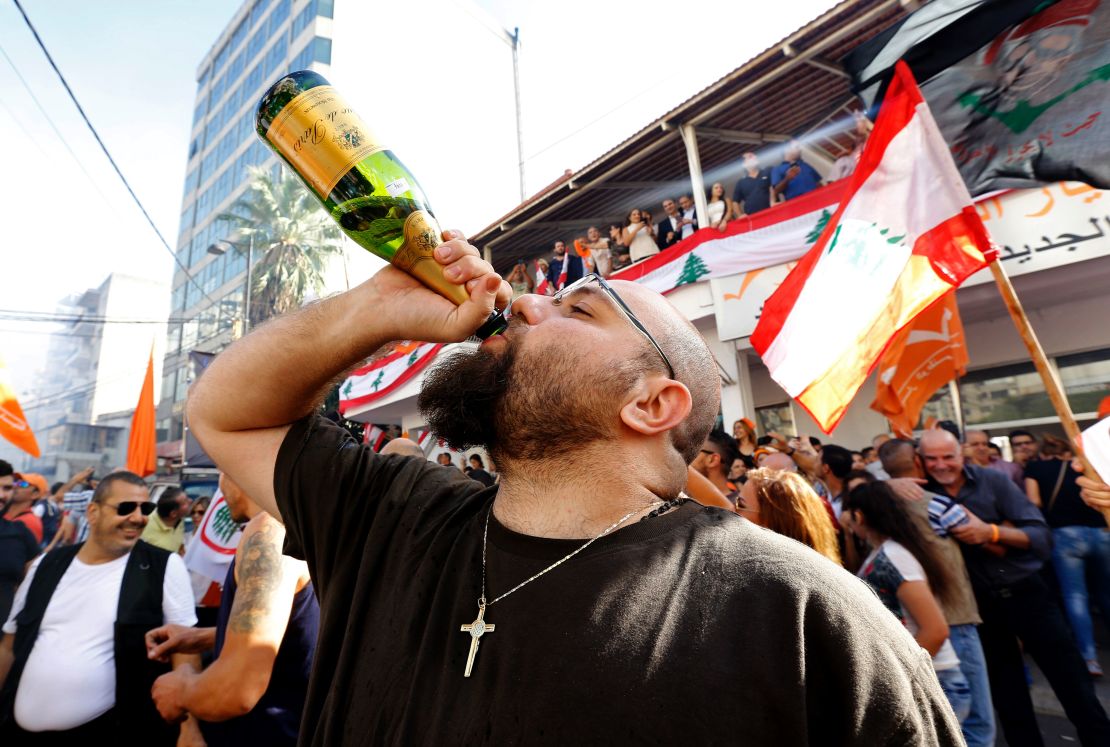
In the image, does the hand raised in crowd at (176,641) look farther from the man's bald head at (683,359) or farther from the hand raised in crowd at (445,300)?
the man's bald head at (683,359)

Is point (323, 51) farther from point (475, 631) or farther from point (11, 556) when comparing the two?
point (475, 631)

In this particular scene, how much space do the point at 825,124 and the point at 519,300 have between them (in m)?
10.4

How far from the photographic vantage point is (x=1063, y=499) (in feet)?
15.5

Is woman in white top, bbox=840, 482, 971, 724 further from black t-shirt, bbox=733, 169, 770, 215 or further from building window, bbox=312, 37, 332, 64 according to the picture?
building window, bbox=312, 37, 332, 64

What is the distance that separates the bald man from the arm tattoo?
362cm

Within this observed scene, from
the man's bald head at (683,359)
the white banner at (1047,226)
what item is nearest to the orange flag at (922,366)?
the white banner at (1047,226)

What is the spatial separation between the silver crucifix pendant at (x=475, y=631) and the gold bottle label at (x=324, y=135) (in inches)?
43.0

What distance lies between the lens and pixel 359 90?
27.0m

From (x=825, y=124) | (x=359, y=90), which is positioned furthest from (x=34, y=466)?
(x=825, y=124)

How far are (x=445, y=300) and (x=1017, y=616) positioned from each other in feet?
13.0

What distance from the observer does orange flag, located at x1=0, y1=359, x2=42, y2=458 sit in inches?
219

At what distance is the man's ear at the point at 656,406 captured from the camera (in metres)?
1.39

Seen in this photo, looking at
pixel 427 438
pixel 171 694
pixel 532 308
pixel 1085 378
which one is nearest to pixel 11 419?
pixel 171 694

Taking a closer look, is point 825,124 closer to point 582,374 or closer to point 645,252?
point 645,252
